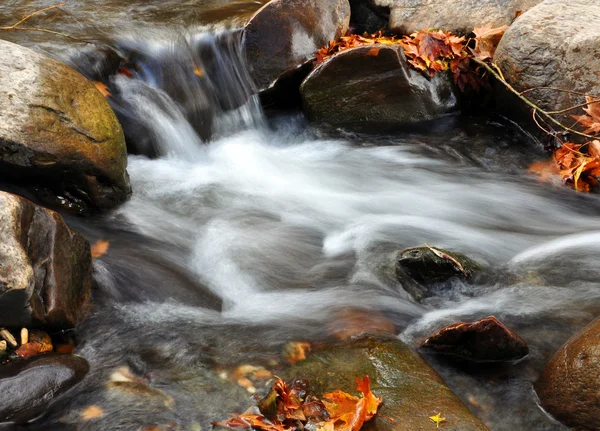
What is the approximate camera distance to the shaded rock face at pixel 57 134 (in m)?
3.93

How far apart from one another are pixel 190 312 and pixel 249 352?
582 millimetres

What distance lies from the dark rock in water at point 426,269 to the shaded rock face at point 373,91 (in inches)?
112

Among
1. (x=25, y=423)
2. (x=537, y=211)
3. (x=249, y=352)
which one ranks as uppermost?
(x=25, y=423)

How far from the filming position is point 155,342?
3.30 meters

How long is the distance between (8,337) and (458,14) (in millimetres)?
6143

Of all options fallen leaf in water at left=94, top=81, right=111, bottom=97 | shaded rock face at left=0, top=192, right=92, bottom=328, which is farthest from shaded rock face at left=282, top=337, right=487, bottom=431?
fallen leaf in water at left=94, top=81, right=111, bottom=97

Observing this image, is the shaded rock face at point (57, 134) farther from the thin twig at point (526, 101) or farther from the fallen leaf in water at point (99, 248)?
the thin twig at point (526, 101)

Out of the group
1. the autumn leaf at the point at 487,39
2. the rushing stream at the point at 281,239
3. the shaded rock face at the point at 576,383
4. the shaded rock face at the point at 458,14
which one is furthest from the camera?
the shaded rock face at the point at 458,14

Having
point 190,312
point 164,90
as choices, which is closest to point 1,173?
point 190,312

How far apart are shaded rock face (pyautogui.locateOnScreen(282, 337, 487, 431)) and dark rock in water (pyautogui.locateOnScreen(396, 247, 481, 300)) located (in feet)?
2.75

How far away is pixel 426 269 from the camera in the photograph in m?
4.05

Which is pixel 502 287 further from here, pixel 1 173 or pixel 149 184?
pixel 1 173

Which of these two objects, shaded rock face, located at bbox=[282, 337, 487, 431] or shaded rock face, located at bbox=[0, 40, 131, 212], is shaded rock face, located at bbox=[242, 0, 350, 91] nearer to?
shaded rock face, located at bbox=[0, 40, 131, 212]

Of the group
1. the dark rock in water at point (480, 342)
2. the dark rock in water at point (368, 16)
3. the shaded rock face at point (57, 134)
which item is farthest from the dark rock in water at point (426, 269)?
the dark rock in water at point (368, 16)
